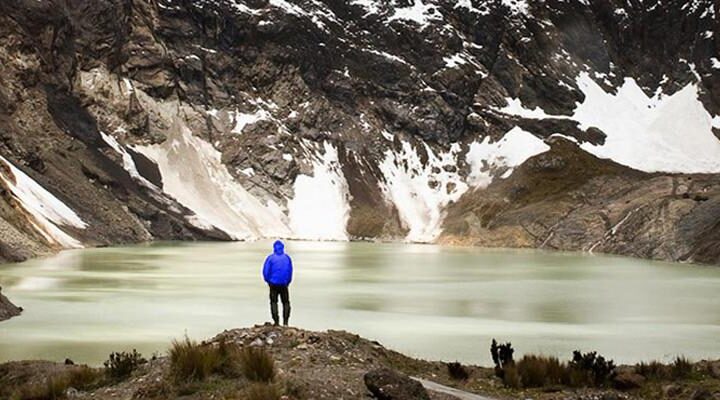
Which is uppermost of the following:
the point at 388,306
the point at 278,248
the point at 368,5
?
the point at 368,5

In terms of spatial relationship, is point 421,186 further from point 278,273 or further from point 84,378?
point 84,378

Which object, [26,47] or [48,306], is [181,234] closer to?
[26,47]

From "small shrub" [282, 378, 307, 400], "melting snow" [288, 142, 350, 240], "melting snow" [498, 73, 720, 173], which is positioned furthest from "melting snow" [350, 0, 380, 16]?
"small shrub" [282, 378, 307, 400]

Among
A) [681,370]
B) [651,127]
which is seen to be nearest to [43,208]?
[681,370]

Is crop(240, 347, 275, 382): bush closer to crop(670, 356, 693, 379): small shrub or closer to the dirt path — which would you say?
the dirt path

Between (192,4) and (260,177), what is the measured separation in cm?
2568

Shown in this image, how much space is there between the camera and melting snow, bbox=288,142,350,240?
104 m

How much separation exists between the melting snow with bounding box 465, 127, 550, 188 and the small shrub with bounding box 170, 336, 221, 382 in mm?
99393

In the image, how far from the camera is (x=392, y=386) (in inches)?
476

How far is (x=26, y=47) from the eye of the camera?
90000 mm

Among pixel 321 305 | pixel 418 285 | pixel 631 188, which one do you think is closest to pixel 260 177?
pixel 631 188

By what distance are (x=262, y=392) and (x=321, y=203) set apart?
9632 cm

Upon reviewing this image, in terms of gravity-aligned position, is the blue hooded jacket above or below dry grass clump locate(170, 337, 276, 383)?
above

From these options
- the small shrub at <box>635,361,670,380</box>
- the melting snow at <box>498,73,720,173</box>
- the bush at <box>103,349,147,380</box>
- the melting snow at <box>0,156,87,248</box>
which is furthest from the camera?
the melting snow at <box>498,73,720,173</box>
